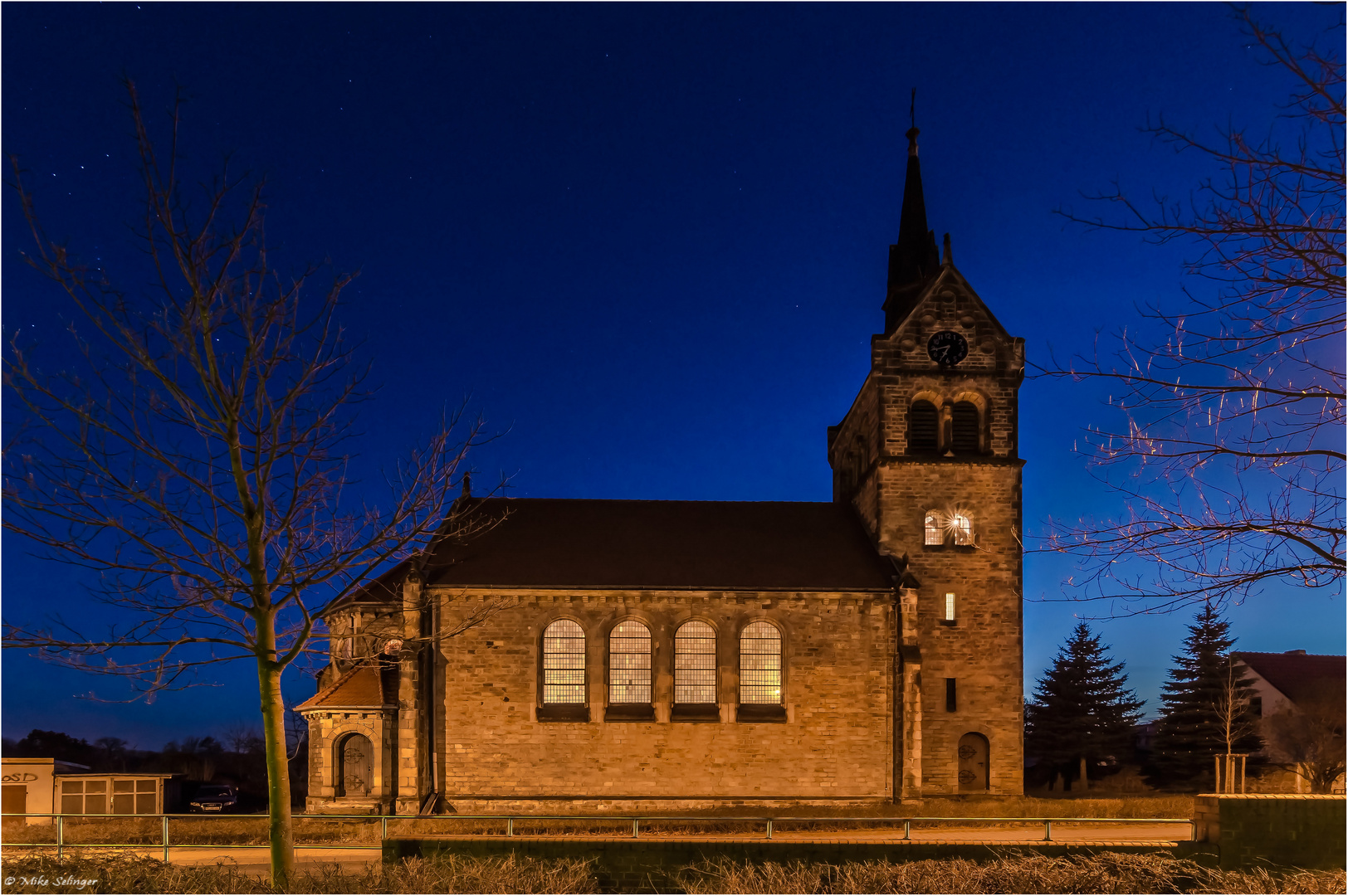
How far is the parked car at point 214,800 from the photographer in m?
37.4

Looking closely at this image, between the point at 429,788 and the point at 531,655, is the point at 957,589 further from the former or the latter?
the point at 429,788

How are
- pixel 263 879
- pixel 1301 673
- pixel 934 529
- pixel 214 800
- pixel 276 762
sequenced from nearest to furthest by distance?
1. pixel 276 762
2. pixel 263 879
3. pixel 934 529
4. pixel 214 800
5. pixel 1301 673

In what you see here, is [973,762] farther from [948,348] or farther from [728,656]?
[948,348]

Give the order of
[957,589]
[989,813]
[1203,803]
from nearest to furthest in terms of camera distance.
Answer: [1203,803] < [989,813] < [957,589]

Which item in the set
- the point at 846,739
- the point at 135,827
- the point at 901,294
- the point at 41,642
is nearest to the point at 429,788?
the point at 135,827

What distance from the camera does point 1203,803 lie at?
1792 centimetres

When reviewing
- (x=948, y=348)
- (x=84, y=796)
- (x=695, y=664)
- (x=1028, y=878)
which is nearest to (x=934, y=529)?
(x=948, y=348)

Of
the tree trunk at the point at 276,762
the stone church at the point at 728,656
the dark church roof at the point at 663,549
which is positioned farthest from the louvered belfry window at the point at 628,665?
the tree trunk at the point at 276,762

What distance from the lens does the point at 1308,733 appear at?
156ft

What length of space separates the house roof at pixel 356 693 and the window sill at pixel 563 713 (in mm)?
4978

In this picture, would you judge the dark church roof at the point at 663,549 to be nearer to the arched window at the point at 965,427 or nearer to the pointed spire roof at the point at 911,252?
the arched window at the point at 965,427

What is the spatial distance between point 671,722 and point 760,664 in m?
3.68

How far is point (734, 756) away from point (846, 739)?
388 centimetres

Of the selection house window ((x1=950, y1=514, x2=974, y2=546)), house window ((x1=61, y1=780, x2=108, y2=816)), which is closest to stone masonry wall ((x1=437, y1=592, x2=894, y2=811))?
house window ((x1=950, y1=514, x2=974, y2=546))
